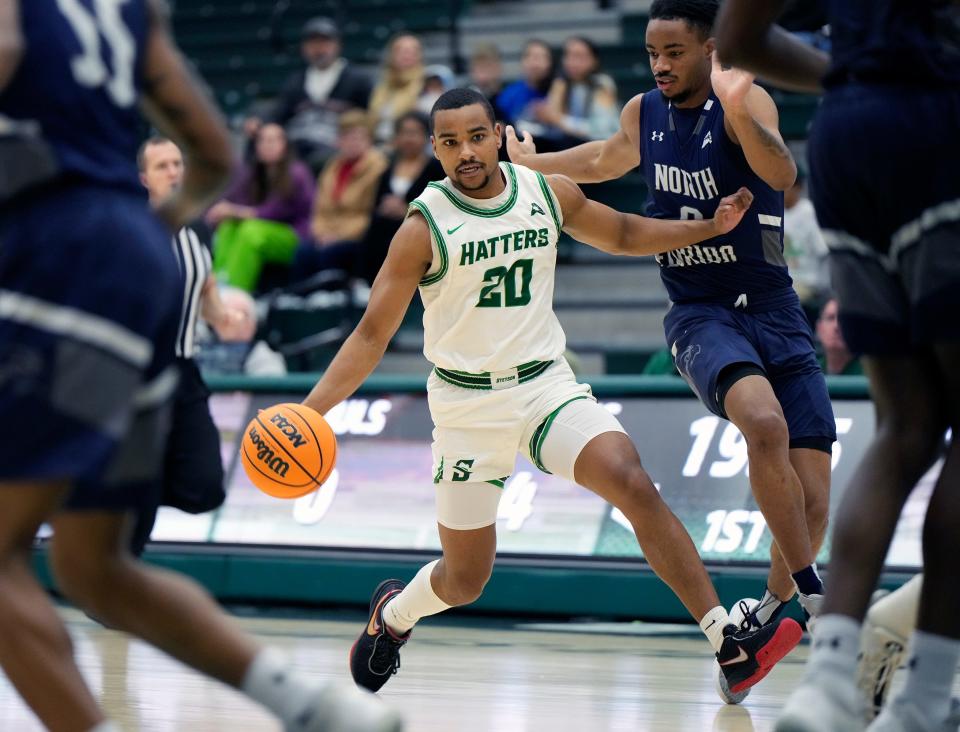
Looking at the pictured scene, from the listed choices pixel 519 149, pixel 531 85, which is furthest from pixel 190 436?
pixel 531 85

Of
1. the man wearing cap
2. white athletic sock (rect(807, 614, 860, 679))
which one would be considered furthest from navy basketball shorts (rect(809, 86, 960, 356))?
the man wearing cap

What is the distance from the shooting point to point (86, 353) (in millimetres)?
3094

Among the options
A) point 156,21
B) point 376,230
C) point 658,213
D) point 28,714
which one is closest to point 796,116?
point 376,230

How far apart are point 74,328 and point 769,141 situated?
11.1 feet

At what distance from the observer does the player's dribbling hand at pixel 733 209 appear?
234 inches

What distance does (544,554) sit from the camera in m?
8.44

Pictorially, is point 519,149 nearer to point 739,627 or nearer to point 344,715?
point 739,627

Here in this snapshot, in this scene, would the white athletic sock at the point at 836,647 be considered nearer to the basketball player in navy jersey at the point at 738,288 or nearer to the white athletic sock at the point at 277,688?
the white athletic sock at the point at 277,688

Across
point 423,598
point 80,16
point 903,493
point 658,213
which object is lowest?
point 423,598

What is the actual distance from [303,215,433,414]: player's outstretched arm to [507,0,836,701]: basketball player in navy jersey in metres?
0.95

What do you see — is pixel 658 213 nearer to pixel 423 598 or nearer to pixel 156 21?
pixel 423 598

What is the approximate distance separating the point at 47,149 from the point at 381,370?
31.5 ft

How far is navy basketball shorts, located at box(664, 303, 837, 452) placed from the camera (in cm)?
614

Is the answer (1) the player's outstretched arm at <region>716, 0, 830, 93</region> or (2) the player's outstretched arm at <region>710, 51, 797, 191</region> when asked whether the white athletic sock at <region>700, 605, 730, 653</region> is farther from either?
(1) the player's outstretched arm at <region>716, 0, 830, 93</region>
